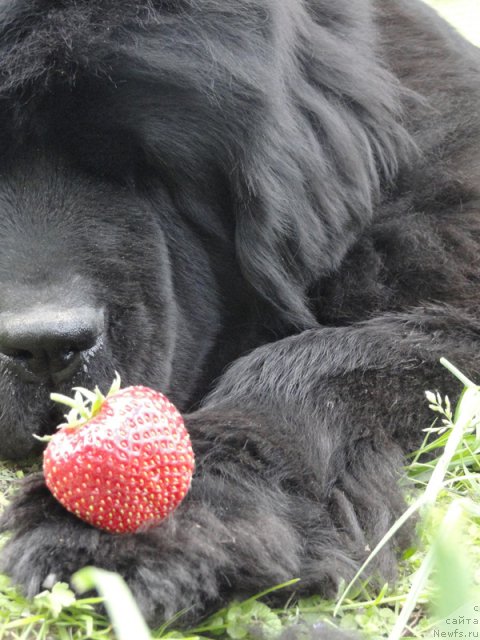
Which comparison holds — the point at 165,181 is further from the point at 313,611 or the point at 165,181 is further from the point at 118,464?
the point at 313,611

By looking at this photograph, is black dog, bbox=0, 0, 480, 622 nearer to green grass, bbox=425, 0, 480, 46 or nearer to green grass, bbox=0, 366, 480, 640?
green grass, bbox=0, 366, 480, 640

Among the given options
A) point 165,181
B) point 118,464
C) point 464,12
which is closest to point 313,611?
point 118,464

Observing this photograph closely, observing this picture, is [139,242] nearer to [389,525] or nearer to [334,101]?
[334,101]

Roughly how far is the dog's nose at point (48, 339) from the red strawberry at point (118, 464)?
320mm

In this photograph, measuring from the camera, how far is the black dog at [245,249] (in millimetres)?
1316

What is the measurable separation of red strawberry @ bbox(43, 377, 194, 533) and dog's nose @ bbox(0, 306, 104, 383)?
0.32 m

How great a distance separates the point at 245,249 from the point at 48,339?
51 centimetres

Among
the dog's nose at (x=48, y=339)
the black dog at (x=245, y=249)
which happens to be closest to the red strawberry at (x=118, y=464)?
the black dog at (x=245, y=249)

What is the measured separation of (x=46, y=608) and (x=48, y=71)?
3.16 feet

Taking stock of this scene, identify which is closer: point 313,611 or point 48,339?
point 313,611

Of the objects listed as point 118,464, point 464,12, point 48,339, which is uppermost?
point 464,12

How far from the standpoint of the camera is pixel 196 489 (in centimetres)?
120

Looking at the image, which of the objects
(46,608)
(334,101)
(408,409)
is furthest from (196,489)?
(334,101)

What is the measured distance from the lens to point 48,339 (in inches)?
55.0
